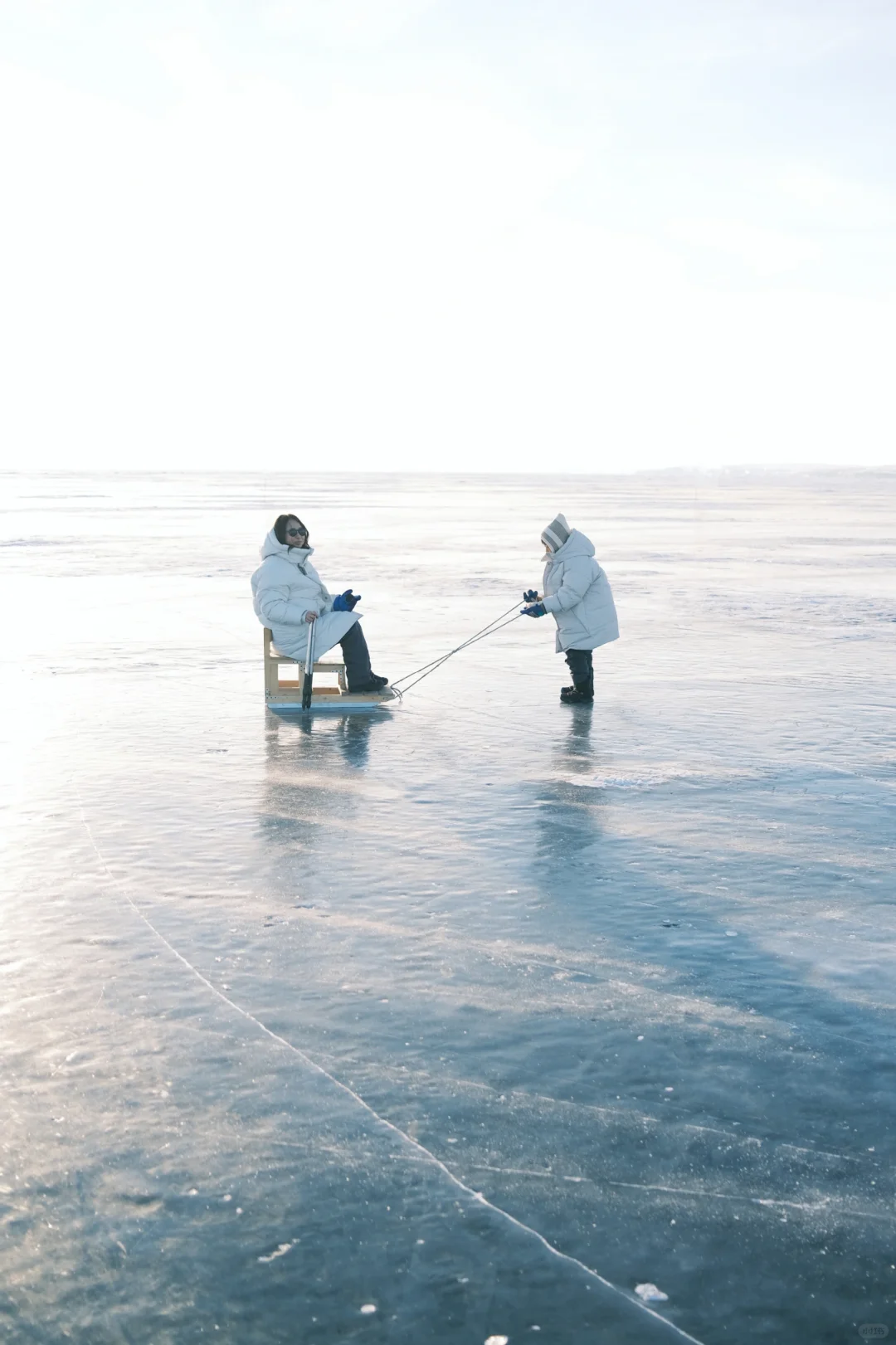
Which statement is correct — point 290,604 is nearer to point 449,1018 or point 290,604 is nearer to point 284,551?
point 284,551

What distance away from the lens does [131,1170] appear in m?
3.28

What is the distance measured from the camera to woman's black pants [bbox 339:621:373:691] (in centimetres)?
964

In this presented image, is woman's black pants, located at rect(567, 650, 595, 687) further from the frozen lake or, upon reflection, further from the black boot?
the frozen lake

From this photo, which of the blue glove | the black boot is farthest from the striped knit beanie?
the blue glove

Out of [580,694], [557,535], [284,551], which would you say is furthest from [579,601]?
[284,551]

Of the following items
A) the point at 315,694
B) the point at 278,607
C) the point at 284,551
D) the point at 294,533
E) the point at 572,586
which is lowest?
the point at 315,694

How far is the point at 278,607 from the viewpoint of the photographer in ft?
31.0

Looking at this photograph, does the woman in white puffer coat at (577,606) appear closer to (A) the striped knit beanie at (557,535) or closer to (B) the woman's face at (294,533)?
(A) the striped knit beanie at (557,535)

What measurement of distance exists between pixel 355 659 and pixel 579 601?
1.74 m

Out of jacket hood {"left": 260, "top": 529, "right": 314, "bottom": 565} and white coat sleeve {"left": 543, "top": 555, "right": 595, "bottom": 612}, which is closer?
jacket hood {"left": 260, "top": 529, "right": 314, "bottom": 565}

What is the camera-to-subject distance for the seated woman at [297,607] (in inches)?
373

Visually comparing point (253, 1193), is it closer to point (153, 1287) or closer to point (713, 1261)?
point (153, 1287)

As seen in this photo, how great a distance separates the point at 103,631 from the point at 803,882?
31.1ft

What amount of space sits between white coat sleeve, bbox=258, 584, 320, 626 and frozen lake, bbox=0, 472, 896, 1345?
0.69 metres
